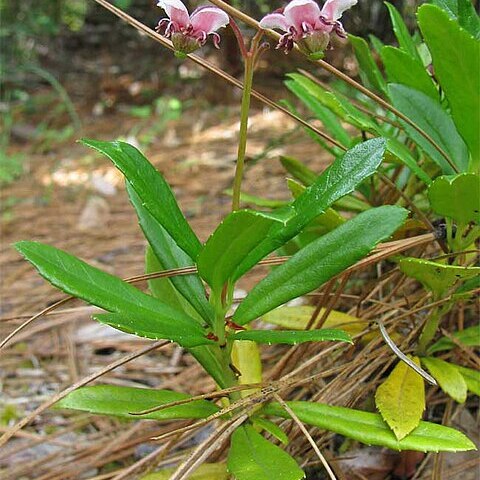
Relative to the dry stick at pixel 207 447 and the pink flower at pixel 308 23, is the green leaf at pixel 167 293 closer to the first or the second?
the dry stick at pixel 207 447

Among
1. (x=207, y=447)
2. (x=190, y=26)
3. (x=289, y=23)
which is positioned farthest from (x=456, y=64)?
(x=207, y=447)

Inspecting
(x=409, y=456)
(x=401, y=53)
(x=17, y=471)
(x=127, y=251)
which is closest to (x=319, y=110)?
(x=401, y=53)

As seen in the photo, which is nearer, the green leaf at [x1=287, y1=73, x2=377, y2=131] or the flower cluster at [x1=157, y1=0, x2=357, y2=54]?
the flower cluster at [x1=157, y1=0, x2=357, y2=54]

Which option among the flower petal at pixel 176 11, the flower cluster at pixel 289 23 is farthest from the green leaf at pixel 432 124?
the flower petal at pixel 176 11

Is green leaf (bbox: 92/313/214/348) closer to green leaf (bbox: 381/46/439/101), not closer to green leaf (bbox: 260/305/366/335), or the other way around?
green leaf (bbox: 260/305/366/335)

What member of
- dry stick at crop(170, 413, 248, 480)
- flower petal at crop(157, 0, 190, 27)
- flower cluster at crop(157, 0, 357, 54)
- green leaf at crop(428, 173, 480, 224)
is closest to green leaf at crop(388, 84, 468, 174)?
green leaf at crop(428, 173, 480, 224)

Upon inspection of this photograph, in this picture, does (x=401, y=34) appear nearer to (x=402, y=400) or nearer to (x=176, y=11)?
(x=176, y=11)

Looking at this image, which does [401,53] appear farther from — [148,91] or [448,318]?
[148,91]

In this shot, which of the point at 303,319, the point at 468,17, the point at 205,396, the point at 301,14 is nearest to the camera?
the point at 301,14
